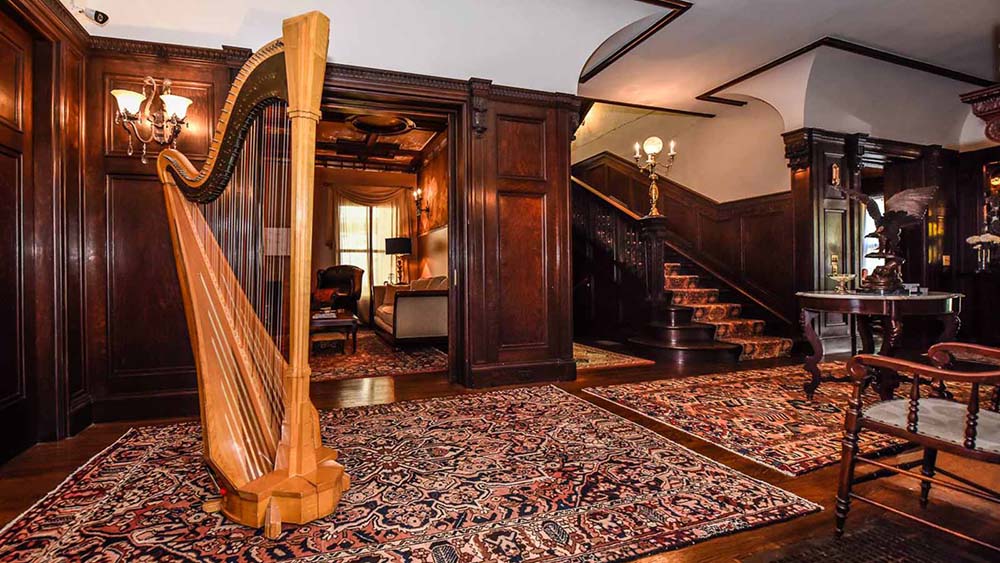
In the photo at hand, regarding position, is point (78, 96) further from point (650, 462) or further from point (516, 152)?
point (650, 462)

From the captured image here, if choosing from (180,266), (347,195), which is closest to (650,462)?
(180,266)

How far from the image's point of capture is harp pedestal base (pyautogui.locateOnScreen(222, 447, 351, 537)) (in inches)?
62.6

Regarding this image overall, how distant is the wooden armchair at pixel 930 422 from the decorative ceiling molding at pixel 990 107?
50.9 inches

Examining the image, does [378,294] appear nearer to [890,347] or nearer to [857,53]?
[890,347]

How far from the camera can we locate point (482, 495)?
191 centimetres

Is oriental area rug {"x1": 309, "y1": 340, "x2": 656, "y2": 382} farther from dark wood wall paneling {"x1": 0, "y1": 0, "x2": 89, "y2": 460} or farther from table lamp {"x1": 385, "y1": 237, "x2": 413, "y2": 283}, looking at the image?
table lamp {"x1": 385, "y1": 237, "x2": 413, "y2": 283}

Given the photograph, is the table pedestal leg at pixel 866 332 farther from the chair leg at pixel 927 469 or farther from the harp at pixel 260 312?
the harp at pixel 260 312

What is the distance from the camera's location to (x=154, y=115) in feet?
9.26

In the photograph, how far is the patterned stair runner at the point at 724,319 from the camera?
4.98 m

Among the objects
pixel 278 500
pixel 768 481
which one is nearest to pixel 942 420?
pixel 768 481

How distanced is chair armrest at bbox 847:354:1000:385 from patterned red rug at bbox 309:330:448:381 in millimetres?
3410

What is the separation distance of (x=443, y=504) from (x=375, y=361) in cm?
338

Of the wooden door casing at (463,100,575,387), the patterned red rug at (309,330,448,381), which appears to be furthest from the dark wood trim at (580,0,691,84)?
the patterned red rug at (309,330,448,381)

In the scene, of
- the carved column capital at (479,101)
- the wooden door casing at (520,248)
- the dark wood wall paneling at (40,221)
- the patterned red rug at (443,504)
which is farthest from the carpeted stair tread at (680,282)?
the dark wood wall paneling at (40,221)
